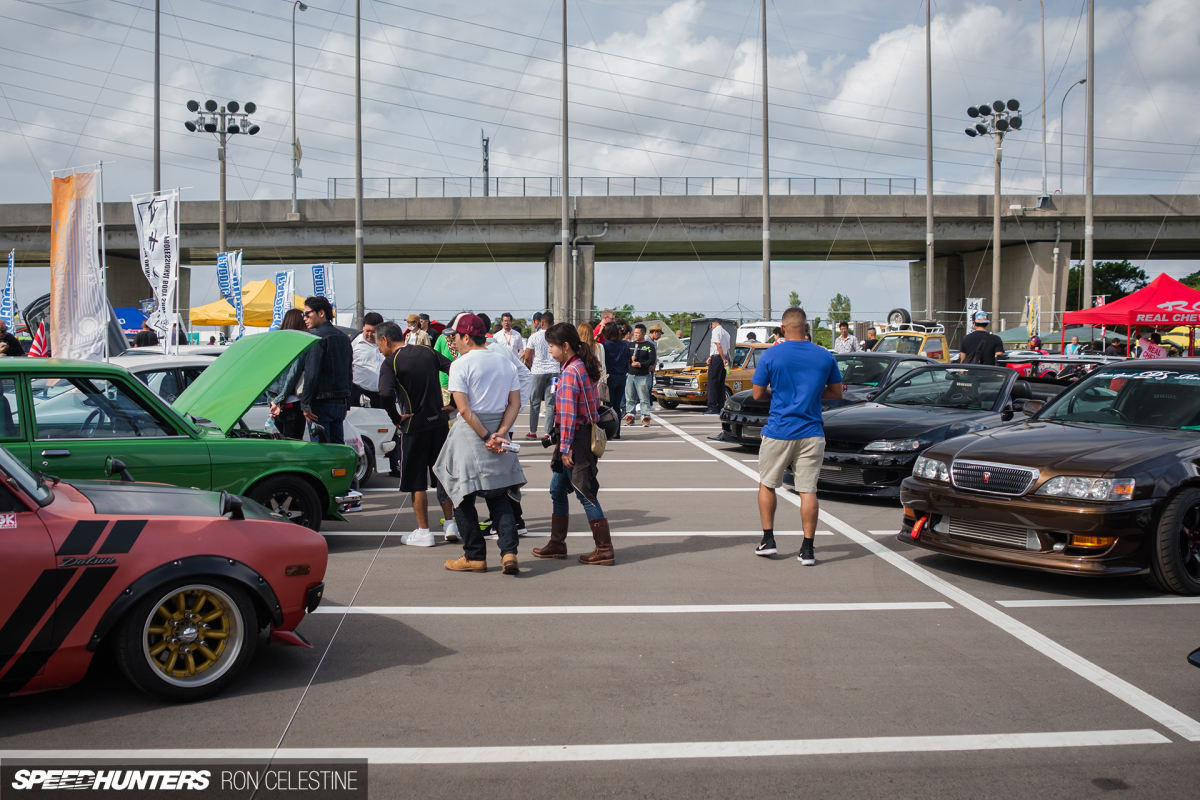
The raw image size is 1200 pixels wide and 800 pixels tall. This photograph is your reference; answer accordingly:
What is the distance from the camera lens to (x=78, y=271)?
11.2m

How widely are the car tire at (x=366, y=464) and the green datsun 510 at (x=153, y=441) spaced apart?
249 centimetres

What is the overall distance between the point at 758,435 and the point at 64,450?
9165mm

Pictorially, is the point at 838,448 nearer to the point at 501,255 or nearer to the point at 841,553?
the point at 841,553

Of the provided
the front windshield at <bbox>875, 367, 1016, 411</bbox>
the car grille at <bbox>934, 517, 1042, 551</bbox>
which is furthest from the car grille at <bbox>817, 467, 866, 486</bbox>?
the car grille at <bbox>934, 517, 1042, 551</bbox>

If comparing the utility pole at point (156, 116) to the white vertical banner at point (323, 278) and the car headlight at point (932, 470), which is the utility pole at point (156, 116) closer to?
the white vertical banner at point (323, 278)

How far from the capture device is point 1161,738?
3873 millimetres

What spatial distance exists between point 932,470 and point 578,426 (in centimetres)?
263

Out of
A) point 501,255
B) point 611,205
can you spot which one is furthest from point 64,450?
point 501,255

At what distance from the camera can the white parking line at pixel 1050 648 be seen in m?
4.10

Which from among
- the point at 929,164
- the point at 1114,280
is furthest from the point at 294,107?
the point at 1114,280

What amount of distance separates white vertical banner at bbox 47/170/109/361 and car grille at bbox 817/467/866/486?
847 cm

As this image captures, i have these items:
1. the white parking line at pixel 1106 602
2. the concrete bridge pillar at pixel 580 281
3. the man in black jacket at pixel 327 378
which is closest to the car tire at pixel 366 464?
the man in black jacket at pixel 327 378

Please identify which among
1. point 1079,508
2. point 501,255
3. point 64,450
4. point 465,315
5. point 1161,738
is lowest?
point 1161,738

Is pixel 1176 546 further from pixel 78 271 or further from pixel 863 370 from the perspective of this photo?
pixel 78 271
